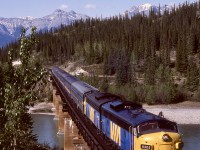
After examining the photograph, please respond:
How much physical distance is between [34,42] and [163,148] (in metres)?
9.90

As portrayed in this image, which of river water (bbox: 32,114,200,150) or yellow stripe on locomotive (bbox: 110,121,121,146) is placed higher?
yellow stripe on locomotive (bbox: 110,121,121,146)

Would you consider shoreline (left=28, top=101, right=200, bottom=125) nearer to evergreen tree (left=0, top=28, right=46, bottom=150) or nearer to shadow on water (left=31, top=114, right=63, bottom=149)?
shadow on water (left=31, top=114, right=63, bottom=149)

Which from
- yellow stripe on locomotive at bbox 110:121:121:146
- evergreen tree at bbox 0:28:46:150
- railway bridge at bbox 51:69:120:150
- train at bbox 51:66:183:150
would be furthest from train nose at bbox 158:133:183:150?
evergreen tree at bbox 0:28:46:150

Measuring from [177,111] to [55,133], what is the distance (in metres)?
43.3

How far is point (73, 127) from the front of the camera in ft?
166

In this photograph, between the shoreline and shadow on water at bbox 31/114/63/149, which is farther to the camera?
the shoreline

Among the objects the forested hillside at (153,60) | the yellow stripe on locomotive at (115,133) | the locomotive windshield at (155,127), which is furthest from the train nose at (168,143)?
the forested hillside at (153,60)

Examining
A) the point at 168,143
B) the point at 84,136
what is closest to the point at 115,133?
the point at 168,143

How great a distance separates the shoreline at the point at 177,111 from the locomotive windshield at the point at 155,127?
76.0 meters

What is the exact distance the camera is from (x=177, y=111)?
110812 millimetres

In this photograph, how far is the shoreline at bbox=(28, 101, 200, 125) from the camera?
330ft

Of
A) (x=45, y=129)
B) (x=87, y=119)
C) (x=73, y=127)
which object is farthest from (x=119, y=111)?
(x=45, y=129)

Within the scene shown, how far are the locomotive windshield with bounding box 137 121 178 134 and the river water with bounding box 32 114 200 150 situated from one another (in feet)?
135

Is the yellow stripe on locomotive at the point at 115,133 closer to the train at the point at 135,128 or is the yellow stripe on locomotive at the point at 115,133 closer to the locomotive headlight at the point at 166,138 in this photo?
the train at the point at 135,128
